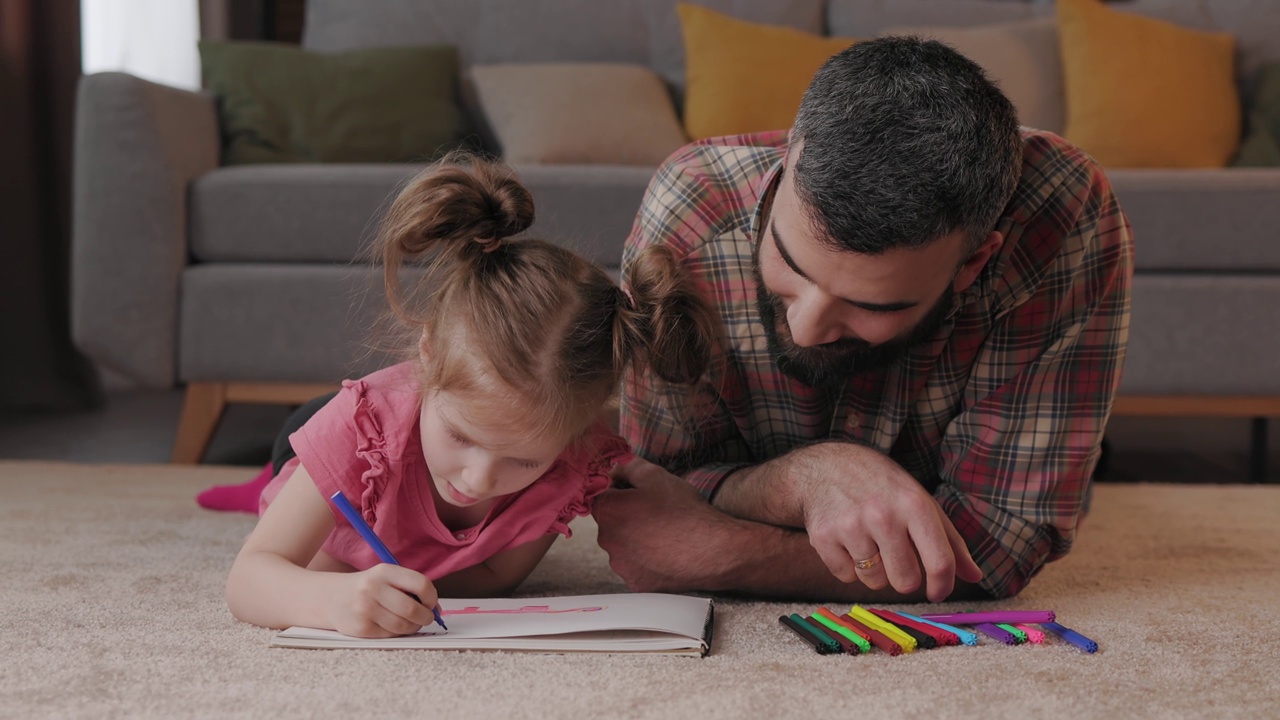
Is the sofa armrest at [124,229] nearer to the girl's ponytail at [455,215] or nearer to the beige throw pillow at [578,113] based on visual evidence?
the beige throw pillow at [578,113]

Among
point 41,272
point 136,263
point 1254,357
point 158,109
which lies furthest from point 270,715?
point 41,272

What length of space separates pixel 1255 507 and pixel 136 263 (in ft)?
5.92

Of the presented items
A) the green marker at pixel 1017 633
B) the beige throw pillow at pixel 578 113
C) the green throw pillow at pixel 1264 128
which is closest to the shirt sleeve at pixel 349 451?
the green marker at pixel 1017 633

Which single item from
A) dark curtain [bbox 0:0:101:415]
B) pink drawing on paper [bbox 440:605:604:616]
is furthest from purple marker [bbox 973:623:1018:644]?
dark curtain [bbox 0:0:101:415]

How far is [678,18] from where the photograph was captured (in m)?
2.55

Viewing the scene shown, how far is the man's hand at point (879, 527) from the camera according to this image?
92 centimetres

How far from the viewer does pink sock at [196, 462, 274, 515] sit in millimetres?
1525

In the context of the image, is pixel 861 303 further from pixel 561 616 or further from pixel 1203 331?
pixel 1203 331

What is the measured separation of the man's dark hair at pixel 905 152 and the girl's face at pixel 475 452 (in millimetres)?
302

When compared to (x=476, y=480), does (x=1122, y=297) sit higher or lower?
higher

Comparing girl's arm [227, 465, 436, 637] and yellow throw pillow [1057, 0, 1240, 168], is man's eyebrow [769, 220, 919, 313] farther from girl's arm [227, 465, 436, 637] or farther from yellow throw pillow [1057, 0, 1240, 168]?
yellow throw pillow [1057, 0, 1240, 168]

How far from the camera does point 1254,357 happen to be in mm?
1895

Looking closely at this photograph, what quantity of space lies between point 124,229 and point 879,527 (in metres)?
1.48

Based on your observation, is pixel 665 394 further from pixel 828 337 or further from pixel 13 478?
pixel 13 478
